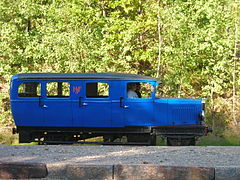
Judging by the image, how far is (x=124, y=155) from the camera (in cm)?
869

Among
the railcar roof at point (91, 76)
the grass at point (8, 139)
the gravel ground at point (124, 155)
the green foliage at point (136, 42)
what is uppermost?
the green foliage at point (136, 42)

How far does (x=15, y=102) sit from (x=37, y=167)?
5939 mm

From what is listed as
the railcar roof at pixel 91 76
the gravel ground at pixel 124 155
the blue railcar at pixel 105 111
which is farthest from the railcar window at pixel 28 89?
the gravel ground at pixel 124 155

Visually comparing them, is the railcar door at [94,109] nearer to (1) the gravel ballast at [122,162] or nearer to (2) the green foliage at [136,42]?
(1) the gravel ballast at [122,162]

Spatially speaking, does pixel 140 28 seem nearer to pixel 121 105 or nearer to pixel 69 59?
pixel 69 59

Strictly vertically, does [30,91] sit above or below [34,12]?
below

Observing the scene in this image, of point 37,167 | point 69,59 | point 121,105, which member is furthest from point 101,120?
point 69,59

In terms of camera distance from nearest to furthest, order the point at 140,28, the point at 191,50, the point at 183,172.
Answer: the point at 183,172 → the point at 191,50 → the point at 140,28

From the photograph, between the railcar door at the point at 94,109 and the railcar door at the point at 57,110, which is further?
the railcar door at the point at 57,110

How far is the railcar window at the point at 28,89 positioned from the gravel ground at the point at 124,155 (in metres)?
3.14

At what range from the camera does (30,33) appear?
23.9m

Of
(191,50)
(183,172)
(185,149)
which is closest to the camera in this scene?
(183,172)

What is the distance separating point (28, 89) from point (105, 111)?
2279mm

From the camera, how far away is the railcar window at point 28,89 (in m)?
12.9
